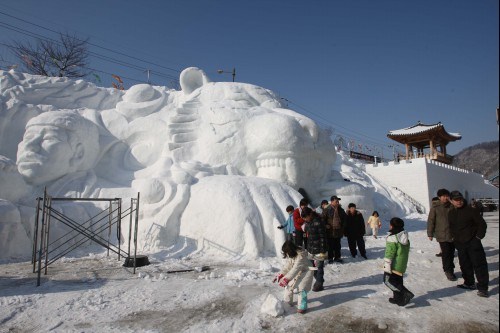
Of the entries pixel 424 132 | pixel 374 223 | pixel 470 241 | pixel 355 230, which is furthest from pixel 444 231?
pixel 424 132

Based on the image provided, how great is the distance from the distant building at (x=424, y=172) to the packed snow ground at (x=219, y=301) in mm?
13783

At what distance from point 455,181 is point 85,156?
22239mm

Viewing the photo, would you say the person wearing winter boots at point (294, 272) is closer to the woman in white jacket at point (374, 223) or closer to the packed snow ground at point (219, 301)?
the packed snow ground at point (219, 301)

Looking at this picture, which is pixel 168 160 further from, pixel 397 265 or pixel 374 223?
pixel 397 265

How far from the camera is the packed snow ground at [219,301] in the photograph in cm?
307

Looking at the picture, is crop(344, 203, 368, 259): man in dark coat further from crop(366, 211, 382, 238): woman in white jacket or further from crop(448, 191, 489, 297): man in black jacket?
crop(366, 211, 382, 238): woman in white jacket

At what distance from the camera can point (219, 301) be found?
3.69m

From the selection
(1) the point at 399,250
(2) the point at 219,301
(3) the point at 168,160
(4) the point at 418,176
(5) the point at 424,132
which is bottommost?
(2) the point at 219,301

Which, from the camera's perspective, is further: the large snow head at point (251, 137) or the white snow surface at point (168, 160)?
the large snow head at point (251, 137)

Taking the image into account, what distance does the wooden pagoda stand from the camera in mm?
22906

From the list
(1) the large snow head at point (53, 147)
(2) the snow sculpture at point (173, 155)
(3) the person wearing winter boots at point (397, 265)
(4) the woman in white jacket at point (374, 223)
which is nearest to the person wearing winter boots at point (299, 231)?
(2) the snow sculpture at point (173, 155)

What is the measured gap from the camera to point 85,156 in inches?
308

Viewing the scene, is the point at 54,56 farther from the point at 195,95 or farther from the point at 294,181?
the point at 294,181

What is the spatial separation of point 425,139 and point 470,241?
2242 cm
